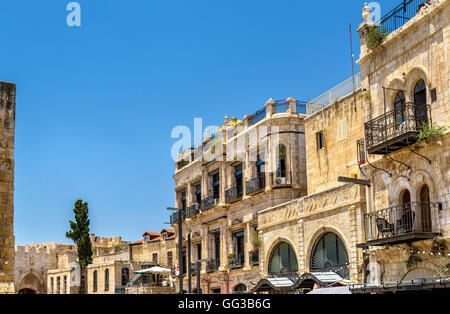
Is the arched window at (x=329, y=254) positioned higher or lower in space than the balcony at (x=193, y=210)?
lower

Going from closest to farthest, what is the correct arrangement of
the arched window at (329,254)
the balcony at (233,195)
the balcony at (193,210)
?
the arched window at (329,254) → the balcony at (233,195) → the balcony at (193,210)

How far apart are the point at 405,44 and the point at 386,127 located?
3048mm

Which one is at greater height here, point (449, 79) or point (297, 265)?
point (449, 79)

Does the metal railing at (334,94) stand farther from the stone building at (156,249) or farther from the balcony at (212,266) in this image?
the stone building at (156,249)

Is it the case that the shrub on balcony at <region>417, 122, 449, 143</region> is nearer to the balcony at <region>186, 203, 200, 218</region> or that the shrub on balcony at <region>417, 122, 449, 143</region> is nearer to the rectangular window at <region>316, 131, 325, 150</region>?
the rectangular window at <region>316, 131, 325, 150</region>

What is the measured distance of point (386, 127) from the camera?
800 inches

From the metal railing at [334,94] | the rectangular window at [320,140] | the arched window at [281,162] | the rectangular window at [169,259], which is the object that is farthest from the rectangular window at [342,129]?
the rectangular window at [169,259]

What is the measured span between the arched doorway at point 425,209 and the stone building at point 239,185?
1231 cm

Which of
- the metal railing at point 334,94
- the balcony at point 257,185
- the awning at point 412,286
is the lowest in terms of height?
the awning at point 412,286

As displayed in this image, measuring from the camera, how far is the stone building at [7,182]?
48.3 feet

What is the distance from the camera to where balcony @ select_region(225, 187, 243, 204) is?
A: 3599 centimetres

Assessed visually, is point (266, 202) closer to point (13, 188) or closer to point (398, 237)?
point (398, 237)
